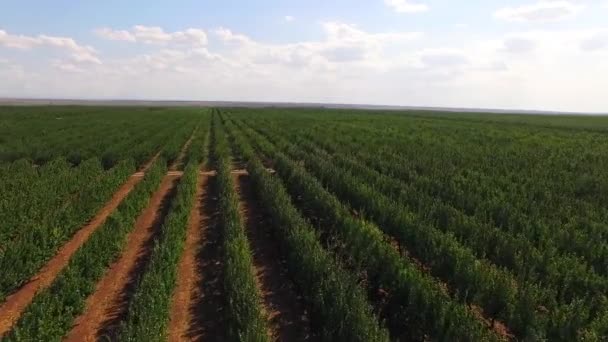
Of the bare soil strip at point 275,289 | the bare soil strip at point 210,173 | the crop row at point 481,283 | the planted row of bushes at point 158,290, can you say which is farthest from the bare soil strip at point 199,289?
the bare soil strip at point 210,173

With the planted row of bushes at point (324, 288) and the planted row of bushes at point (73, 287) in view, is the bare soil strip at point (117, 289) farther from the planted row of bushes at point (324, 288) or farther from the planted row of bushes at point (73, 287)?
the planted row of bushes at point (324, 288)

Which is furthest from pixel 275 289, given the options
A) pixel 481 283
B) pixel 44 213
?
pixel 44 213

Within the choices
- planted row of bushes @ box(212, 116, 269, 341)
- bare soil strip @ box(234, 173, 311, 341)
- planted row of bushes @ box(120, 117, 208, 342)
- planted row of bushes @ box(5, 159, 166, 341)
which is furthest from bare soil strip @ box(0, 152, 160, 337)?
bare soil strip @ box(234, 173, 311, 341)

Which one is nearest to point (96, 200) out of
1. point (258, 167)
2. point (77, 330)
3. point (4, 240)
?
point (4, 240)

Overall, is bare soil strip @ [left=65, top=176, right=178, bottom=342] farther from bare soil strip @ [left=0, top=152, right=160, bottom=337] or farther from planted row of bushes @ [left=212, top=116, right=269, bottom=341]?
planted row of bushes @ [left=212, top=116, right=269, bottom=341]

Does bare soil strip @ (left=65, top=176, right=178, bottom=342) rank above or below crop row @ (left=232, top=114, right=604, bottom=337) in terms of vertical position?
below

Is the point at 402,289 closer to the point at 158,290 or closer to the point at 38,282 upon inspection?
the point at 158,290
